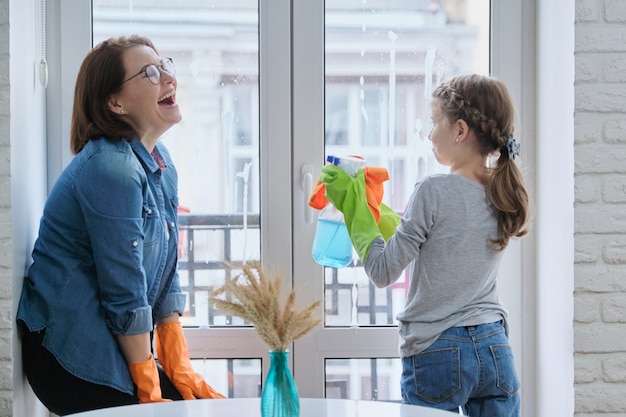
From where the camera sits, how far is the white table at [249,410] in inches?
58.0

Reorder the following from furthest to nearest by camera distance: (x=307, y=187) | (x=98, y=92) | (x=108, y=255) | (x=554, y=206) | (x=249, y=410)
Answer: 1. (x=307, y=187)
2. (x=554, y=206)
3. (x=98, y=92)
4. (x=108, y=255)
5. (x=249, y=410)

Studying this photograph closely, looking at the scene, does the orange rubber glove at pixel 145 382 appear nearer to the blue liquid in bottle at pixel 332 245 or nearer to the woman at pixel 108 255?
the woman at pixel 108 255

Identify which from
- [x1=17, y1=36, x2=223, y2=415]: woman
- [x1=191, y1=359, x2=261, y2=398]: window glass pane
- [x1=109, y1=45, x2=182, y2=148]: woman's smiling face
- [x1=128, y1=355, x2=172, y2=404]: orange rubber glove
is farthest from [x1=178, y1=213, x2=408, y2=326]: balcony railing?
[x1=128, y1=355, x2=172, y2=404]: orange rubber glove

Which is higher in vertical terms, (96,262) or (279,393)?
(96,262)

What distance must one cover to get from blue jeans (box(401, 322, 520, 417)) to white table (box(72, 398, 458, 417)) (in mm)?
367

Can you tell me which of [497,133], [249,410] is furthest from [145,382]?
[497,133]

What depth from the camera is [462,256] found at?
192 centimetres

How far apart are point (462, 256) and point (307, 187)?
1.74 ft

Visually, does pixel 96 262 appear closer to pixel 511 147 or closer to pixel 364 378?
pixel 364 378

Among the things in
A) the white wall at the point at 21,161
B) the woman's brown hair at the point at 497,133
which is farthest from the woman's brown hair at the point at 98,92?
the woman's brown hair at the point at 497,133

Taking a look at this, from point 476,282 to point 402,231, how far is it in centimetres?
21

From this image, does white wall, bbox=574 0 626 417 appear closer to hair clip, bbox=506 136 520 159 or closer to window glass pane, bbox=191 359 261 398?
hair clip, bbox=506 136 520 159

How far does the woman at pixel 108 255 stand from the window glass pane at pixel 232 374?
239mm

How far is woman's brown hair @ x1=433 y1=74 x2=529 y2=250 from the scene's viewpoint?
192 cm
